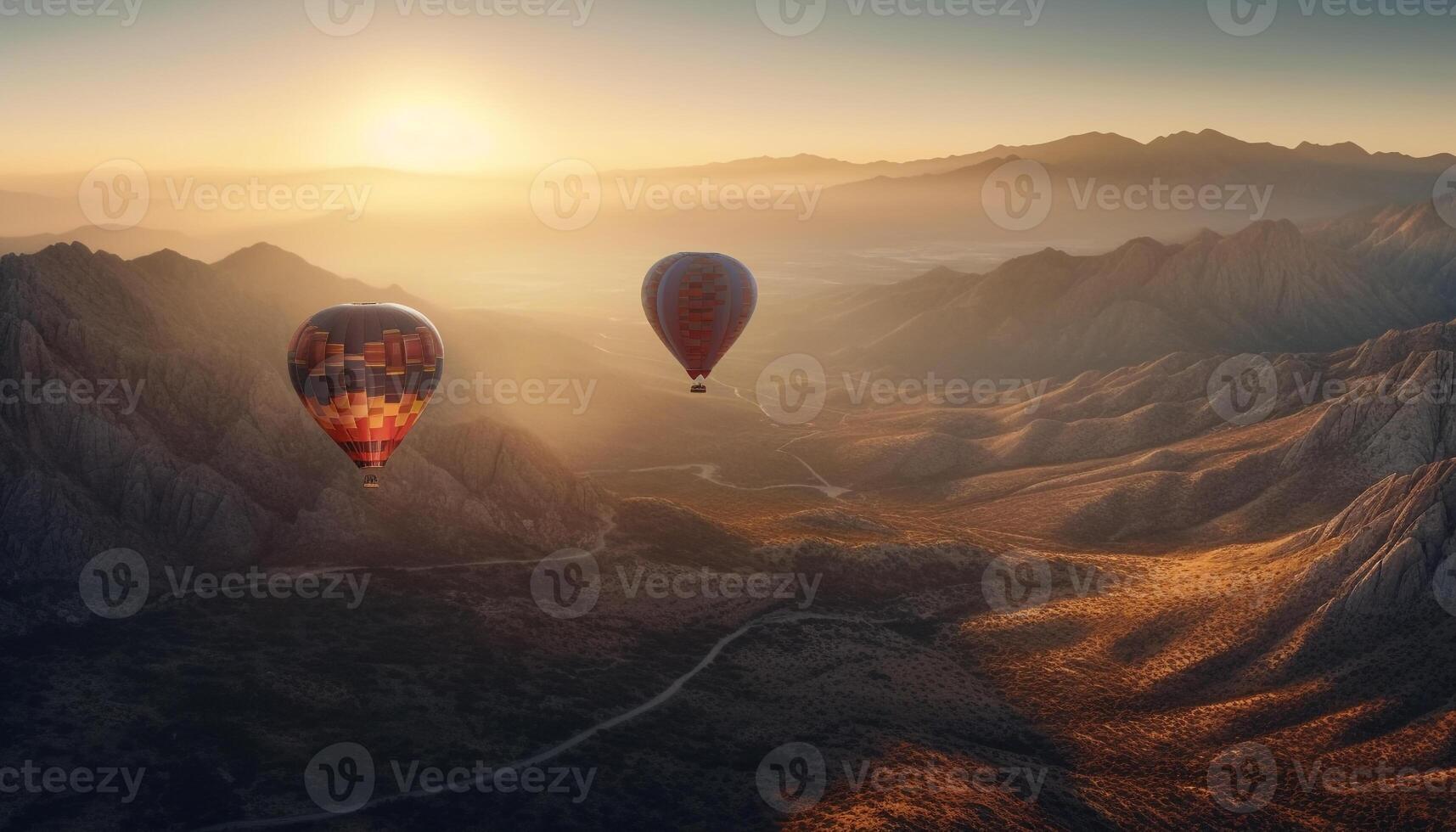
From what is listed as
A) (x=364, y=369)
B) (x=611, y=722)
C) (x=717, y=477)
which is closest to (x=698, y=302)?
(x=364, y=369)

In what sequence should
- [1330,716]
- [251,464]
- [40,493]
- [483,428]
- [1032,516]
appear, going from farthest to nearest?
1. [1032,516]
2. [483,428]
3. [251,464]
4. [40,493]
5. [1330,716]

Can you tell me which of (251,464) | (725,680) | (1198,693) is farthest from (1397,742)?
(251,464)

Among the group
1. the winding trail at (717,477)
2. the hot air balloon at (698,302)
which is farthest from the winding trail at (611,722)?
the winding trail at (717,477)

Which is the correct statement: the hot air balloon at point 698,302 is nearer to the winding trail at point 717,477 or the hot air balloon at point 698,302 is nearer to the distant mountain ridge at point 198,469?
the distant mountain ridge at point 198,469

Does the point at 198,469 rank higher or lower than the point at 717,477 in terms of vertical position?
higher

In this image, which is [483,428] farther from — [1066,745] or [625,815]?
[1066,745]

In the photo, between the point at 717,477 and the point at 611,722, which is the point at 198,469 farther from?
the point at 717,477

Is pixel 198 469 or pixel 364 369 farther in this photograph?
Result: pixel 198 469
